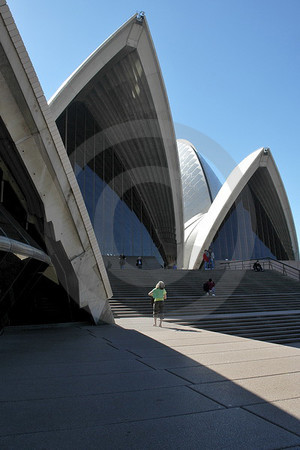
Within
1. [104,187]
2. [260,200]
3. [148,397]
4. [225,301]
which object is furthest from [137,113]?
[148,397]

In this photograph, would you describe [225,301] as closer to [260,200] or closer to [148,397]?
[148,397]

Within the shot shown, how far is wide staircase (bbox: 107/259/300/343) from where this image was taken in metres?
9.25

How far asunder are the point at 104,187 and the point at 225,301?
1701cm

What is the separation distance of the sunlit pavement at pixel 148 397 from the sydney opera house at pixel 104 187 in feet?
7.74

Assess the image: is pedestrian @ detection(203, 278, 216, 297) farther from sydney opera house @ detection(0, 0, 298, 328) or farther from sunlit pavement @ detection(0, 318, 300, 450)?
sunlit pavement @ detection(0, 318, 300, 450)

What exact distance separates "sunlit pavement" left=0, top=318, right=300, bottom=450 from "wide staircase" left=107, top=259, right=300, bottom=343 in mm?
3695

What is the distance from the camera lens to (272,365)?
14.0 feet

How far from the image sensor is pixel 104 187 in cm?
2725

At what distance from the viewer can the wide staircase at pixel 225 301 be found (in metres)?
9.25

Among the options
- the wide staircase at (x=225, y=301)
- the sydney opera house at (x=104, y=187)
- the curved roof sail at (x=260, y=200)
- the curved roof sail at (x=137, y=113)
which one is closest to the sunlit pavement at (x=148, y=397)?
the sydney opera house at (x=104, y=187)

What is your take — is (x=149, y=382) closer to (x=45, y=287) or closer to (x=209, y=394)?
(x=209, y=394)

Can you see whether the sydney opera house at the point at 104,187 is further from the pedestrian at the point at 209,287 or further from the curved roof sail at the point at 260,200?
the pedestrian at the point at 209,287

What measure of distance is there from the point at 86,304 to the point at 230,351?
4060 mm

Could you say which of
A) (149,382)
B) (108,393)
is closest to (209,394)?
(149,382)
